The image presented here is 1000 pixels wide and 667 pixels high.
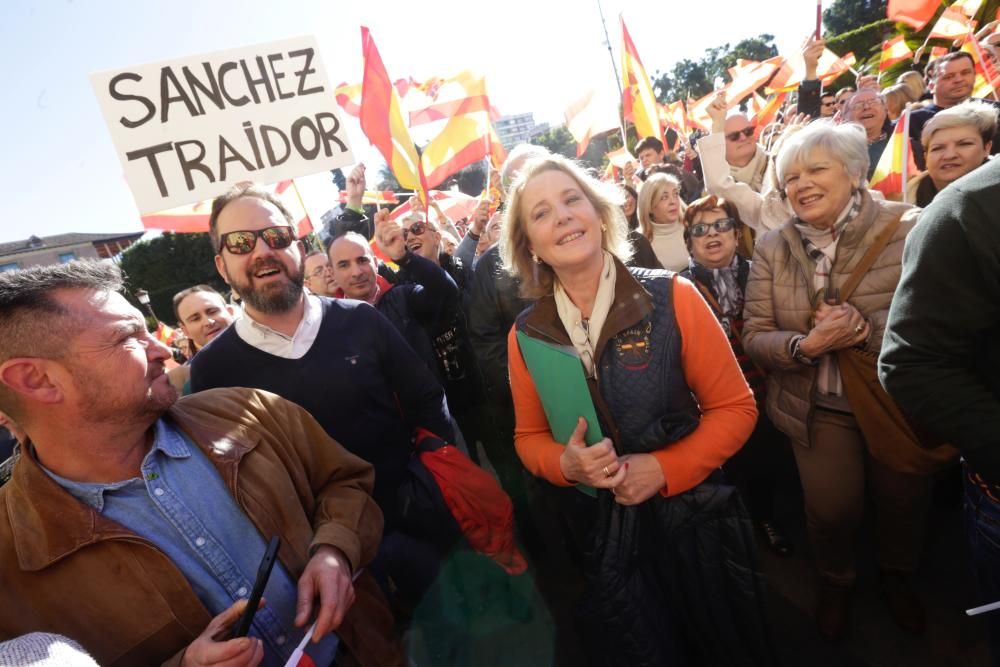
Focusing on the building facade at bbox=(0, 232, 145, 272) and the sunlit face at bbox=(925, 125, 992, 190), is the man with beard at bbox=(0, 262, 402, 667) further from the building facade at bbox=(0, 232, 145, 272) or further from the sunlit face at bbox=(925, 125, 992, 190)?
the building facade at bbox=(0, 232, 145, 272)

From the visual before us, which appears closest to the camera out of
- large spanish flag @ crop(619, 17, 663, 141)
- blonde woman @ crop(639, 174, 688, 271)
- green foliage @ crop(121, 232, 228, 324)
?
blonde woman @ crop(639, 174, 688, 271)

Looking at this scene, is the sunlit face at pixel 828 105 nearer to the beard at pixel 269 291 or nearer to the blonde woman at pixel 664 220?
the blonde woman at pixel 664 220

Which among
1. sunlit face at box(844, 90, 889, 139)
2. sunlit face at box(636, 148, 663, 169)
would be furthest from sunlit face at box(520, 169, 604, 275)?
sunlit face at box(636, 148, 663, 169)

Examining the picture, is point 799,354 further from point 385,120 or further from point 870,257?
point 385,120

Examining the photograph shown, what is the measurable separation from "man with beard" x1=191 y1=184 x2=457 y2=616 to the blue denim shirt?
2.30 feet

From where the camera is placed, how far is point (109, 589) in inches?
47.3

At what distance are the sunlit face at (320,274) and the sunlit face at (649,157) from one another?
4586 mm

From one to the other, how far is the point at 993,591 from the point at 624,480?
1106mm

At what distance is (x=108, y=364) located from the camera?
4.34 ft

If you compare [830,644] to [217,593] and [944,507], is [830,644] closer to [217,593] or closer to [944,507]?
[944,507]

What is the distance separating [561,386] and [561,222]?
616 mm

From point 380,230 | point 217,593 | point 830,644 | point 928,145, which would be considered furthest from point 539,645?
point 928,145

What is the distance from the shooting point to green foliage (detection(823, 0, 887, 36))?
44200 millimetres

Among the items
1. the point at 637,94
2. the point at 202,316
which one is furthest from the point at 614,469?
the point at 637,94
